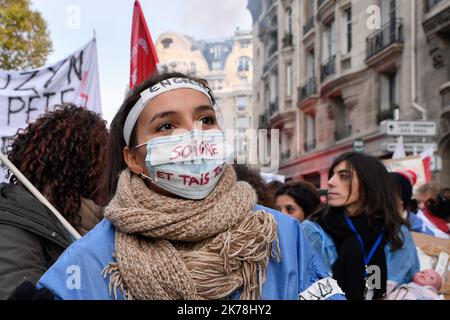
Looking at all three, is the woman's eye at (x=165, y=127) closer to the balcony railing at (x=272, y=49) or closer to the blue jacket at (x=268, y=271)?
the blue jacket at (x=268, y=271)

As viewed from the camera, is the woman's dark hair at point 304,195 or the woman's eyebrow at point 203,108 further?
the woman's dark hair at point 304,195

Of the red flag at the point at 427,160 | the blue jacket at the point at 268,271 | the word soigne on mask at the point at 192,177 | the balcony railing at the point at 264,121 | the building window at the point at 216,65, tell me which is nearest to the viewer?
the blue jacket at the point at 268,271

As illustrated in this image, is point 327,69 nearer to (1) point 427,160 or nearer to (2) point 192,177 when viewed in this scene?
(1) point 427,160

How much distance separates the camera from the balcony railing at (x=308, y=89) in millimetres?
3722

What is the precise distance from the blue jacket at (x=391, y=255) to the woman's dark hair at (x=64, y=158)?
45.5 inches

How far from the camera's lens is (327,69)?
3672 millimetres

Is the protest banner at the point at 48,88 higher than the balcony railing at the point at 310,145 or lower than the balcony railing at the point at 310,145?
higher

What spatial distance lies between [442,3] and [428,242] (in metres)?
1.50

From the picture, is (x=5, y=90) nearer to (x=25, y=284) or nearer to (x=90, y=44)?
(x=90, y=44)

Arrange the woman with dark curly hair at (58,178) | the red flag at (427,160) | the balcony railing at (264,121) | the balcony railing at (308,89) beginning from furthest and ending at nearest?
the red flag at (427,160), the balcony railing at (308,89), the balcony railing at (264,121), the woman with dark curly hair at (58,178)

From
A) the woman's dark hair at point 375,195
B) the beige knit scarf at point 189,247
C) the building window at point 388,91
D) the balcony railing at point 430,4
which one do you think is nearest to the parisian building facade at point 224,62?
the woman's dark hair at point 375,195

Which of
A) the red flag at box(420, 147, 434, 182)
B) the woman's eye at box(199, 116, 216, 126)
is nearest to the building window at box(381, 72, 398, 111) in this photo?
the red flag at box(420, 147, 434, 182)

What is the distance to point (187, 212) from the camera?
130 centimetres

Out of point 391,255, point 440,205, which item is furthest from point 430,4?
point 440,205
